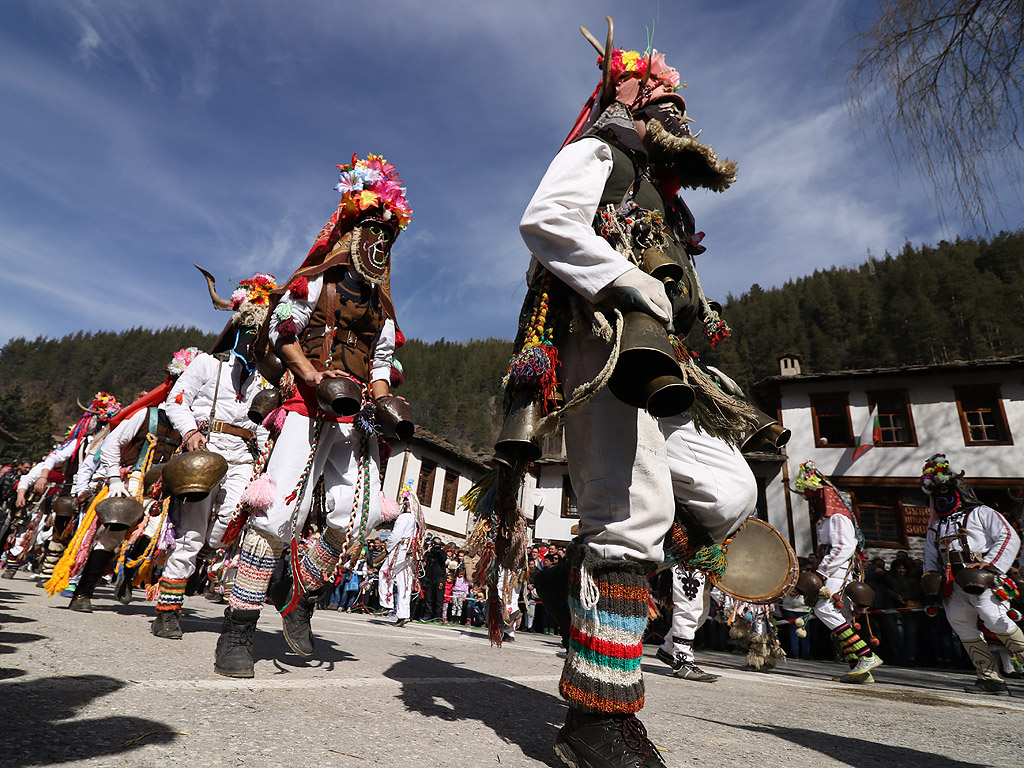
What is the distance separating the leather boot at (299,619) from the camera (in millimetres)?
3213

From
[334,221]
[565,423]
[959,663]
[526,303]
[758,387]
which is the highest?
[758,387]

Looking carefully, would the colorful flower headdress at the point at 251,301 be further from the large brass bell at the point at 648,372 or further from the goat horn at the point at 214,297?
the large brass bell at the point at 648,372

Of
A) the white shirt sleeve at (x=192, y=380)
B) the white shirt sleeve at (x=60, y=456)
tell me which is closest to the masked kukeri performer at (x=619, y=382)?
the white shirt sleeve at (x=192, y=380)

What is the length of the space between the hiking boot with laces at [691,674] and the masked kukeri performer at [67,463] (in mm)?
7915

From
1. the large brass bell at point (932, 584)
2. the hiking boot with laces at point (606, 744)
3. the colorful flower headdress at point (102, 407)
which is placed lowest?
the hiking boot with laces at point (606, 744)

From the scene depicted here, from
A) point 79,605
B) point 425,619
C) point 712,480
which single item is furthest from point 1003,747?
point 425,619

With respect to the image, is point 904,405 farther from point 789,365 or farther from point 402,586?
point 402,586

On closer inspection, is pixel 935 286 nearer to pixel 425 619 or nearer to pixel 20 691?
pixel 425 619

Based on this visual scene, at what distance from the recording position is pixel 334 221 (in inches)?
155

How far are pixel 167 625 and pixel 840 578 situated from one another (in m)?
6.74

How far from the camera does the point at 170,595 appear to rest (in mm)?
3836

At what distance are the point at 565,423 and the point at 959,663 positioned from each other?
47.0 ft

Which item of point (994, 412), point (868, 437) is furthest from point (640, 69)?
point (994, 412)

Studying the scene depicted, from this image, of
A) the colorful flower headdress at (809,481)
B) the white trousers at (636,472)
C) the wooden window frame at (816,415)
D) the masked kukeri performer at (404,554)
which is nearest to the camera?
the white trousers at (636,472)
